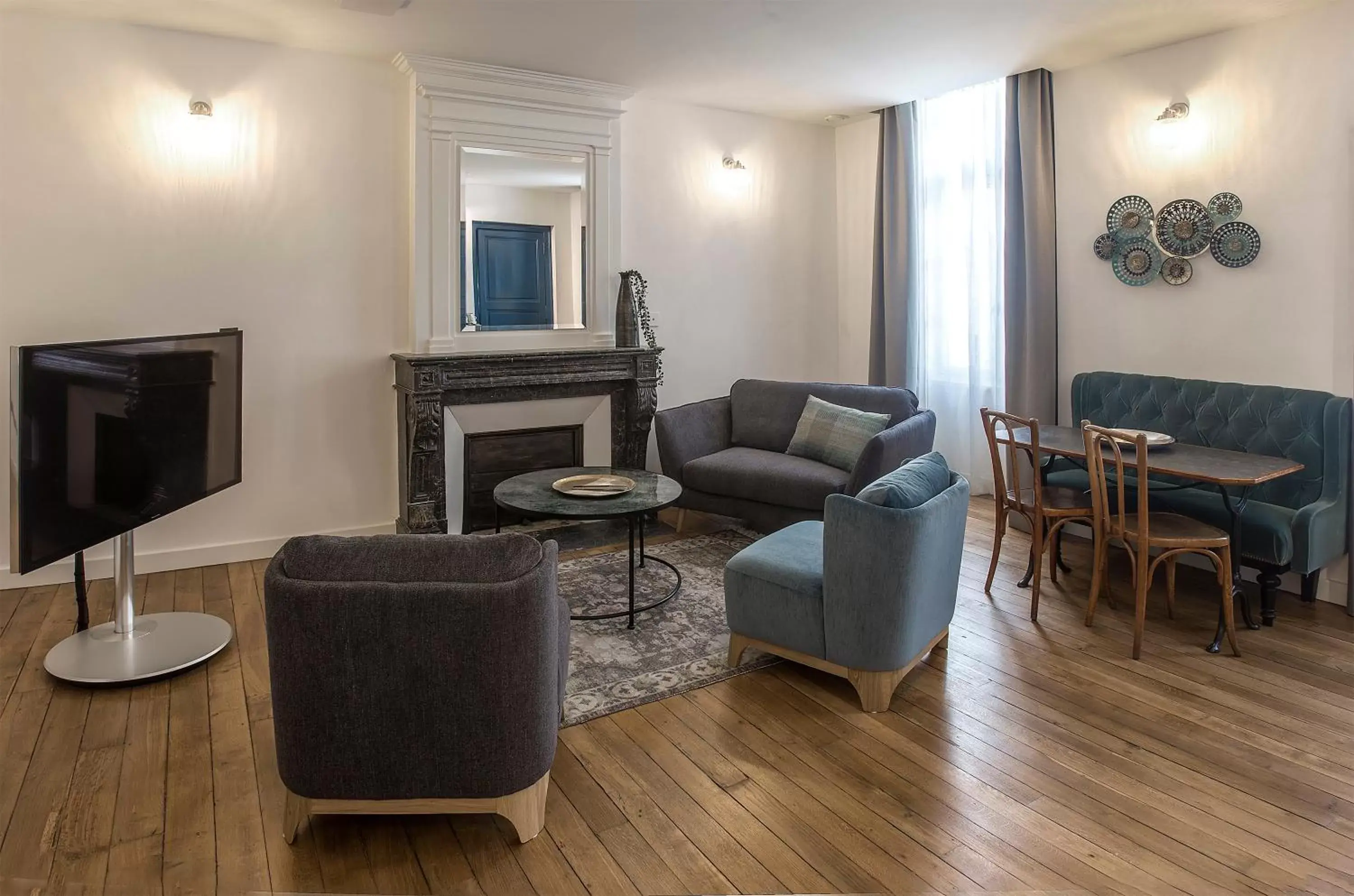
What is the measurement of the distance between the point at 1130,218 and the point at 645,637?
133 inches

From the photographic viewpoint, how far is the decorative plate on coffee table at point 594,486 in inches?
142

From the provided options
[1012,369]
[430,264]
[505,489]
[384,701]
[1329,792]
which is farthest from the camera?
[1012,369]

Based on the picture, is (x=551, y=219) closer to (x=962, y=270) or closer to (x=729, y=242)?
(x=729, y=242)

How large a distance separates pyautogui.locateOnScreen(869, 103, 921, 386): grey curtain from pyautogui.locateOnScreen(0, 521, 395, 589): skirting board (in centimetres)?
352

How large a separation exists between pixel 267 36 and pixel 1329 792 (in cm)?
507

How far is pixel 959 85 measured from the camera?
5.26 m

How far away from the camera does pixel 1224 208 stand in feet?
13.8

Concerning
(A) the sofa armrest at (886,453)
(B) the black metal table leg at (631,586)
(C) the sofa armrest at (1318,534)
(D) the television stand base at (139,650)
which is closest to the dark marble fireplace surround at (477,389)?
(D) the television stand base at (139,650)

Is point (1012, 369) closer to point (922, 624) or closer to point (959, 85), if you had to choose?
point (959, 85)

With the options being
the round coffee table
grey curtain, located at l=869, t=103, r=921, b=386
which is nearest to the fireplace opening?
the round coffee table

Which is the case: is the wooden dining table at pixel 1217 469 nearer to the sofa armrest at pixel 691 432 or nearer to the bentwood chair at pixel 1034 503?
the bentwood chair at pixel 1034 503

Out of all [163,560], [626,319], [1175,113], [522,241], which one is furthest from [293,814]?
[1175,113]

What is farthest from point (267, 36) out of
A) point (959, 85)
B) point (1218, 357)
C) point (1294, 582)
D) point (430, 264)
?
point (1294, 582)

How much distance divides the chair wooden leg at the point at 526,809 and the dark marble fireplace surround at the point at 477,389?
8.91ft
